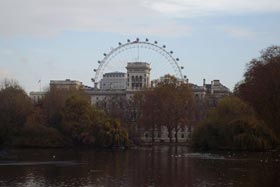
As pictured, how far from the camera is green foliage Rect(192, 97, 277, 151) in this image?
3152 inches

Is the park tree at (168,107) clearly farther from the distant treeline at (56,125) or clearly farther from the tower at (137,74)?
the tower at (137,74)

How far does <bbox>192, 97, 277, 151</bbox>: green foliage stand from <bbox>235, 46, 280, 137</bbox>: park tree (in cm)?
990

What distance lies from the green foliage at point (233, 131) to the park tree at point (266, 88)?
9.90 m

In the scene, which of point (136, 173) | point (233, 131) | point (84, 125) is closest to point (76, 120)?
point (84, 125)

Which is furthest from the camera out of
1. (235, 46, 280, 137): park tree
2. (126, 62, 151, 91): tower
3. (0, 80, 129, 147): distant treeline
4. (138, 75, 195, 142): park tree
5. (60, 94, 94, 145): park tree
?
(126, 62, 151, 91): tower

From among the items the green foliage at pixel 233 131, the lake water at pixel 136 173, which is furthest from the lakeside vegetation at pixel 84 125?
the lake water at pixel 136 173

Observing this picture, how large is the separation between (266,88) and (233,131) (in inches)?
709

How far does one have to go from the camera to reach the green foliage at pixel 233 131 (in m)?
80.1

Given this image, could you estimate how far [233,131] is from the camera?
81438 mm

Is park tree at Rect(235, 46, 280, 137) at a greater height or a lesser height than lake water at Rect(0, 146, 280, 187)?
greater

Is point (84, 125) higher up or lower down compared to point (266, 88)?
lower down

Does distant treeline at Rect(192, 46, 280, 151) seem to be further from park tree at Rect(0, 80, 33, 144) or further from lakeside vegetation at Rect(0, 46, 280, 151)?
park tree at Rect(0, 80, 33, 144)

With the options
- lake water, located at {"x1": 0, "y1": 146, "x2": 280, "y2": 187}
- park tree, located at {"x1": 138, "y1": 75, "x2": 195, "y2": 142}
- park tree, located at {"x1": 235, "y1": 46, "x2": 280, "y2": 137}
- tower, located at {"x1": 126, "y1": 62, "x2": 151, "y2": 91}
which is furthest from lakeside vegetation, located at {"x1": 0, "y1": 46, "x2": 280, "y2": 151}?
tower, located at {"x1": 126, "y1": 62, "x2": 151, "y2": 91}

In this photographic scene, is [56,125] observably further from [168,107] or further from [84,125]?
[168,107]
